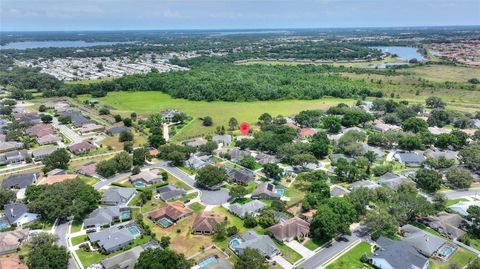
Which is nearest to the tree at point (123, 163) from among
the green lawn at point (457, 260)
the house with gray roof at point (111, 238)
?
the house with gray roof at point (111, 238)

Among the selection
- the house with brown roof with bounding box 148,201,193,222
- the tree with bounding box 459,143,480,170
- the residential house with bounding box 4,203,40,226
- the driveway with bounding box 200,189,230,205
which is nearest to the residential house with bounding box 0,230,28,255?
the residential house with bounding box 4,203,40,226

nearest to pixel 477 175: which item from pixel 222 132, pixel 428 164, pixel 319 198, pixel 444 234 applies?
pixel 428 164

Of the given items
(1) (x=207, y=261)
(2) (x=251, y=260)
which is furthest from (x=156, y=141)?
(2) (x=251, y=260)

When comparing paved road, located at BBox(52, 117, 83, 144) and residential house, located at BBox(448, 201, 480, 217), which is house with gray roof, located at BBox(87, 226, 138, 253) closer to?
residential house, located at BBox(448, 201, 480, 217)

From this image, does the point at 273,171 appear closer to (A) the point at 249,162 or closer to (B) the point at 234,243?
(A) the point at 249,162

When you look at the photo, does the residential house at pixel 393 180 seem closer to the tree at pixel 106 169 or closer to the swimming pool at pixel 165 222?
the swimming pool at pixel 165 222

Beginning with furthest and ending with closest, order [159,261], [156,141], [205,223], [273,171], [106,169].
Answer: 1. [156,141]
2. [106,169]
3. [273,171]
4. [205,223]
5. [159,261]

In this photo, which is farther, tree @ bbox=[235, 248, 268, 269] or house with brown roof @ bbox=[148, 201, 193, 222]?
house with brown roof @ bbox=[148, 201, 193, 222]
